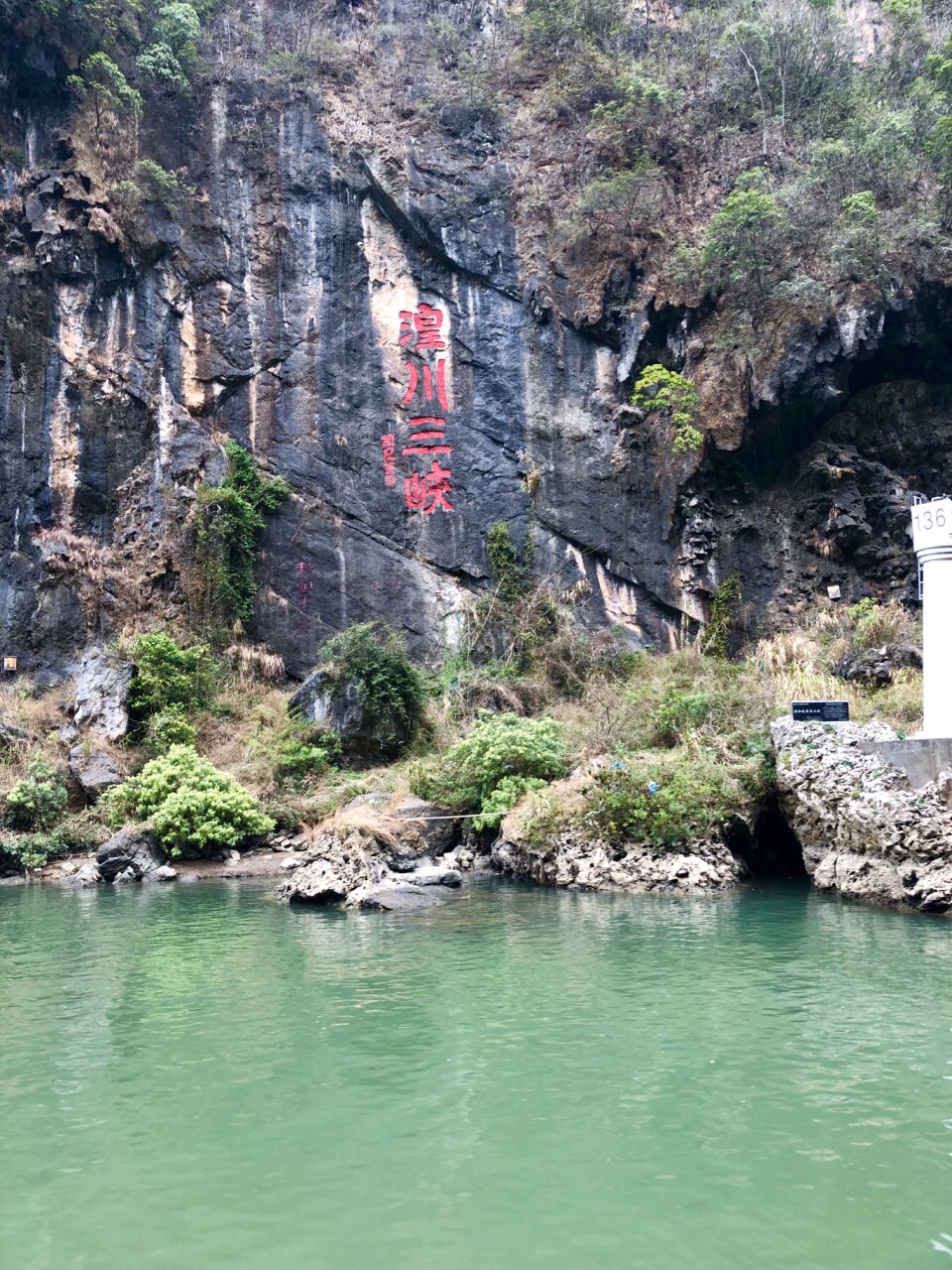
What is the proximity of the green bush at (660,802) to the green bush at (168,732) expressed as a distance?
292 inches

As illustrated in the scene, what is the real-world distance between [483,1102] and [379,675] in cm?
1199

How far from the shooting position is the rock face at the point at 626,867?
11.5 metres

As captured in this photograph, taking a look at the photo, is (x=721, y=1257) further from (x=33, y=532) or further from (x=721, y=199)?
(x=721, y=199)

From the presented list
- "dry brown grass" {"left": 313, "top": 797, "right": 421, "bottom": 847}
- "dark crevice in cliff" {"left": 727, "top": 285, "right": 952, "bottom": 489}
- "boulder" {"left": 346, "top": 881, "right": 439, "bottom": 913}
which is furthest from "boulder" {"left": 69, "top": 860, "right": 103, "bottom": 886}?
"dark crevice in cliff" {"left": 727, "top": 285, "right": 952, "bottom": 489}

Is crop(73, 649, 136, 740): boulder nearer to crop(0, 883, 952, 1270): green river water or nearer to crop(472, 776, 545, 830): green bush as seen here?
crop(472, 776, 545, 830): green bush

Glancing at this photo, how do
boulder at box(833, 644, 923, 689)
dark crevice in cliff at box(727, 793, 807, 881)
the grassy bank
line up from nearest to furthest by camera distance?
1. dark crevice in cliff at box(727, 793, 807, 881)
2. the grassy bank
3. boulder at box(833, 644, 923, 689)

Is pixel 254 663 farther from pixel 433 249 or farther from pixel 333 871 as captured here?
pixel 433 249

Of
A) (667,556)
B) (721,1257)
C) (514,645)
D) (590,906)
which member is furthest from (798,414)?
(721,1257)

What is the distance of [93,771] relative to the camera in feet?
51.4

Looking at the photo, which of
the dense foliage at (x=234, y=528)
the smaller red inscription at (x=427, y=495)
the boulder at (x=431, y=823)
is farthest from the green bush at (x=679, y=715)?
the dense foliage at (x=234, y=528)

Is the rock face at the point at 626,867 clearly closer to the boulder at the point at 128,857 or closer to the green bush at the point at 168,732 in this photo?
the boulder at the point at 128,857

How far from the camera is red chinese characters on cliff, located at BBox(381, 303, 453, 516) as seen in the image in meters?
20.1

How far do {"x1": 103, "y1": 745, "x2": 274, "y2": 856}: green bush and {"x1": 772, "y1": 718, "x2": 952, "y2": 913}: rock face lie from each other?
751cm

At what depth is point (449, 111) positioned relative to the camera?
22.3m
